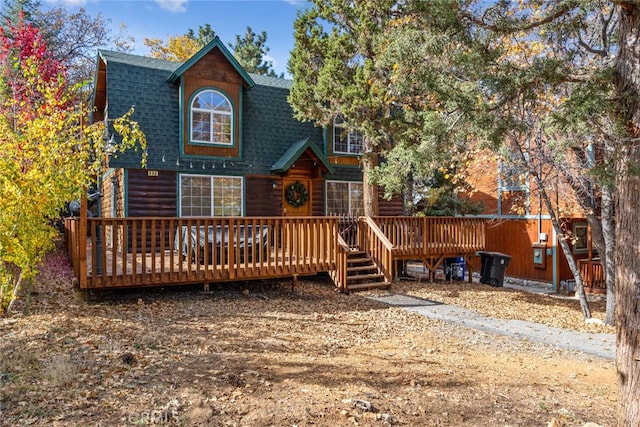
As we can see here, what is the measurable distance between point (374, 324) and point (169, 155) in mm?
8053

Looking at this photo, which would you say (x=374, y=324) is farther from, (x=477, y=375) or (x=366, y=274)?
(x=366, y=274)

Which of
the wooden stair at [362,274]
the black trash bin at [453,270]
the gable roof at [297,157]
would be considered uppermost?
the gable roof at [297,157]

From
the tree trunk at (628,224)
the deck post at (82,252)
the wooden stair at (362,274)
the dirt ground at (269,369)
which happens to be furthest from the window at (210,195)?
the tree trunk at (628,224)

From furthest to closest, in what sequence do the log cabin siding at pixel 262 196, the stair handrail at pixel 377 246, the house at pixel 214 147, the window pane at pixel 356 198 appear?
the window pane at pixel 356 198 → the log cabin siding at pixel 262 196 → the house at pixel 214 147 → the stair handrail at pixel 377 246

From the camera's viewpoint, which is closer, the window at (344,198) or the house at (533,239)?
the window at (344,198)

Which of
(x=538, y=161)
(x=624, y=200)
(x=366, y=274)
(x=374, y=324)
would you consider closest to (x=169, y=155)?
(x=366, y=274)

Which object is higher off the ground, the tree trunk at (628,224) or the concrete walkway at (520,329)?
the tree trunk at (628,224)

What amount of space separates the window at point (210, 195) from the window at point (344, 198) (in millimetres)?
3148

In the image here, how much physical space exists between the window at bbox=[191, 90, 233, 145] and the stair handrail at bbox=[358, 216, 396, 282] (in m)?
5.01

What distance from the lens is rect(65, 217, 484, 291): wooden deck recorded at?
699cm

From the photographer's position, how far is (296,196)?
14.0 metres

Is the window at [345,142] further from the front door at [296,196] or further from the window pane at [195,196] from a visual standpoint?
the window pane at [195,196]

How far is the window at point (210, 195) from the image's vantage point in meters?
12.5

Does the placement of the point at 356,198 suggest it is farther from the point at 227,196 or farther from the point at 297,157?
the point at 227,196
